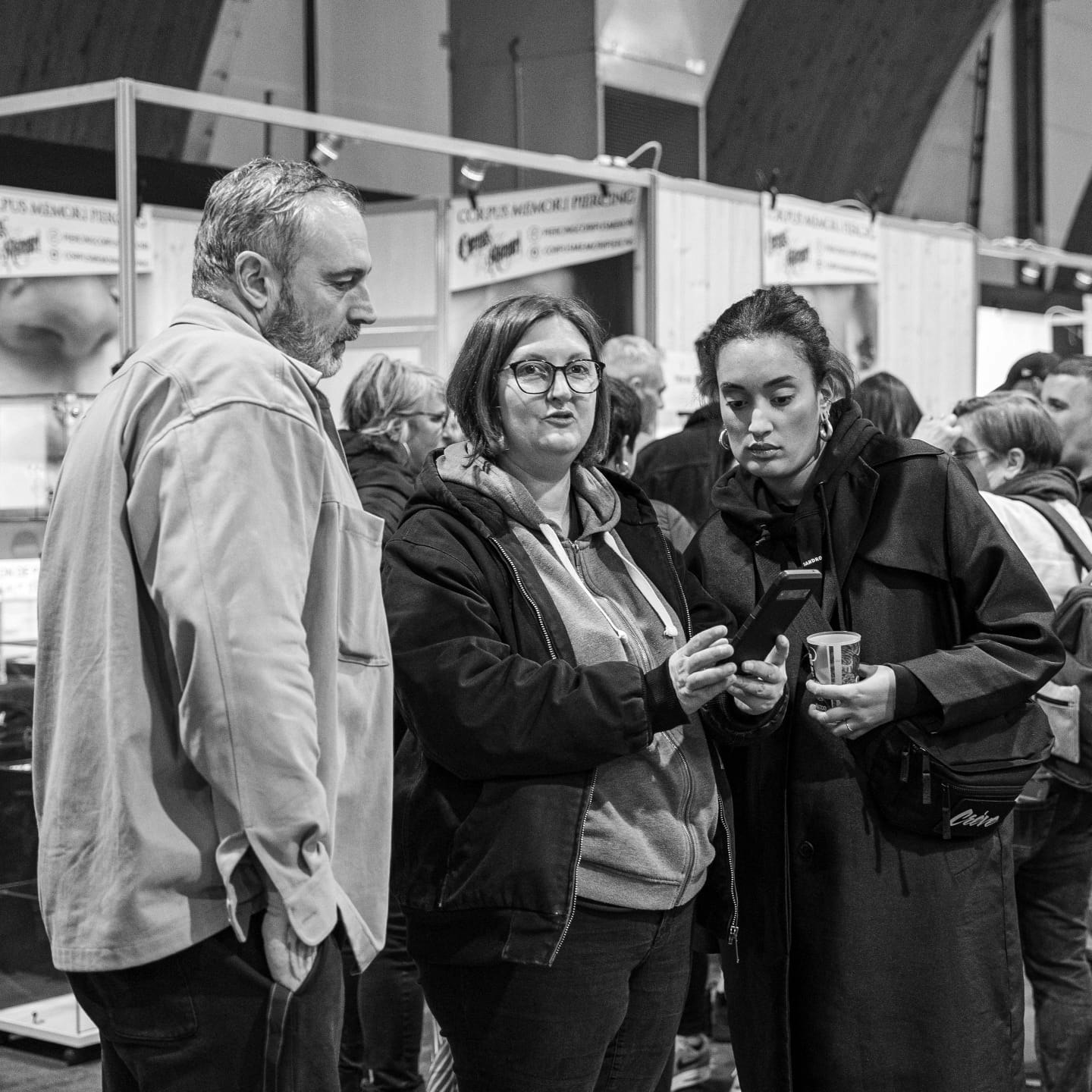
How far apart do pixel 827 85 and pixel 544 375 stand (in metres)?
8.67

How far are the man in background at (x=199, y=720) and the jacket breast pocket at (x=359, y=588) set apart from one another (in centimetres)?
3

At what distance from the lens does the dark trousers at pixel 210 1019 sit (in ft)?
5.71

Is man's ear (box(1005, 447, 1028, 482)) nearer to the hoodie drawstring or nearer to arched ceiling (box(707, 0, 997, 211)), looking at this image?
the hoodie drawstring

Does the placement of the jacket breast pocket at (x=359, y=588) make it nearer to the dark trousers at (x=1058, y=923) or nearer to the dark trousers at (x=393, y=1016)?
the dark trousers at (x=393, y=1016)

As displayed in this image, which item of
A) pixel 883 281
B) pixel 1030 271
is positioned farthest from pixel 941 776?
pixel 1030 271

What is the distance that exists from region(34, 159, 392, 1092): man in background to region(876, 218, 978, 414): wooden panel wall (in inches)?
239

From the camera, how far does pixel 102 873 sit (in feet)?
5.74

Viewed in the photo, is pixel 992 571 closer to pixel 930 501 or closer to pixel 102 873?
pixel 930 501

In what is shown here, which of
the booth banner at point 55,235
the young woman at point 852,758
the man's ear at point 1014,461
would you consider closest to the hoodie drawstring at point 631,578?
the young woman at point 852,758

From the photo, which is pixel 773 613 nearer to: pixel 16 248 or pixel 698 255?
pixel 16 248

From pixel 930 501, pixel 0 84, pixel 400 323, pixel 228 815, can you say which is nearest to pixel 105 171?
pixel 400 323

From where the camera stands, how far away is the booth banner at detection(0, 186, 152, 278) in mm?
5070

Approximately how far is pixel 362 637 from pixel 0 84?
5.72 m

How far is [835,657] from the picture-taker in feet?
7.60
